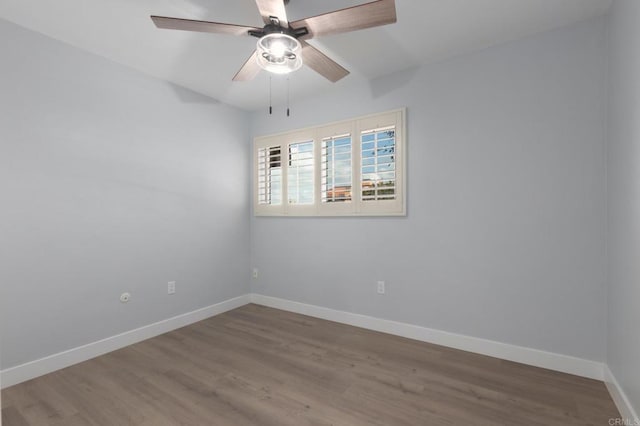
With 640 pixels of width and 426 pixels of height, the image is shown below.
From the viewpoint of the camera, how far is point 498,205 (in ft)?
8.29

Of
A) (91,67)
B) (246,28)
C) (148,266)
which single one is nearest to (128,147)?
(91,67)

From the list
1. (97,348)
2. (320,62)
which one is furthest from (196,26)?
(97,348)

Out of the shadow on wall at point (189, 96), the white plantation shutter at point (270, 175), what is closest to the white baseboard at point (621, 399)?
the white plantation shutter at point (270, 175)

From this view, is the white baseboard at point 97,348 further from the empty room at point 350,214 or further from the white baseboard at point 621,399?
the white baseboard at point 621,399

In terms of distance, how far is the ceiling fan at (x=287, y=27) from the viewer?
1620mm

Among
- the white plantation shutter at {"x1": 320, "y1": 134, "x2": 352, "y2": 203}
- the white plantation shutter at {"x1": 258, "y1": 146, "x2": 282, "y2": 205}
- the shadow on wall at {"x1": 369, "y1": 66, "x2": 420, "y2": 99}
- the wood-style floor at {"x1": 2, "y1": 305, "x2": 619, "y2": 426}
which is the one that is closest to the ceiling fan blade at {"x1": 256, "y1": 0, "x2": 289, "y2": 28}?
the shadow on wall at {"x1": 369, "y1": 66, "x2": 420, "y2": 99}

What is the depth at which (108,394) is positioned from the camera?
6.75 ft

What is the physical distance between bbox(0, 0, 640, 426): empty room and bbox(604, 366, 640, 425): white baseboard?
0.9 inches

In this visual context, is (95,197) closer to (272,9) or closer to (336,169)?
(272,9)

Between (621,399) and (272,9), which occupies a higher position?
(272,9)

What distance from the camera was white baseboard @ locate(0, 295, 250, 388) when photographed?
219 centimetres

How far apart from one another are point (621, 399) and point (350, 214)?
233cm

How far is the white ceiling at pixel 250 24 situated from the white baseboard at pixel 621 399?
2459 millimetres

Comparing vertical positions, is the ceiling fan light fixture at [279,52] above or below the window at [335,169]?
above
